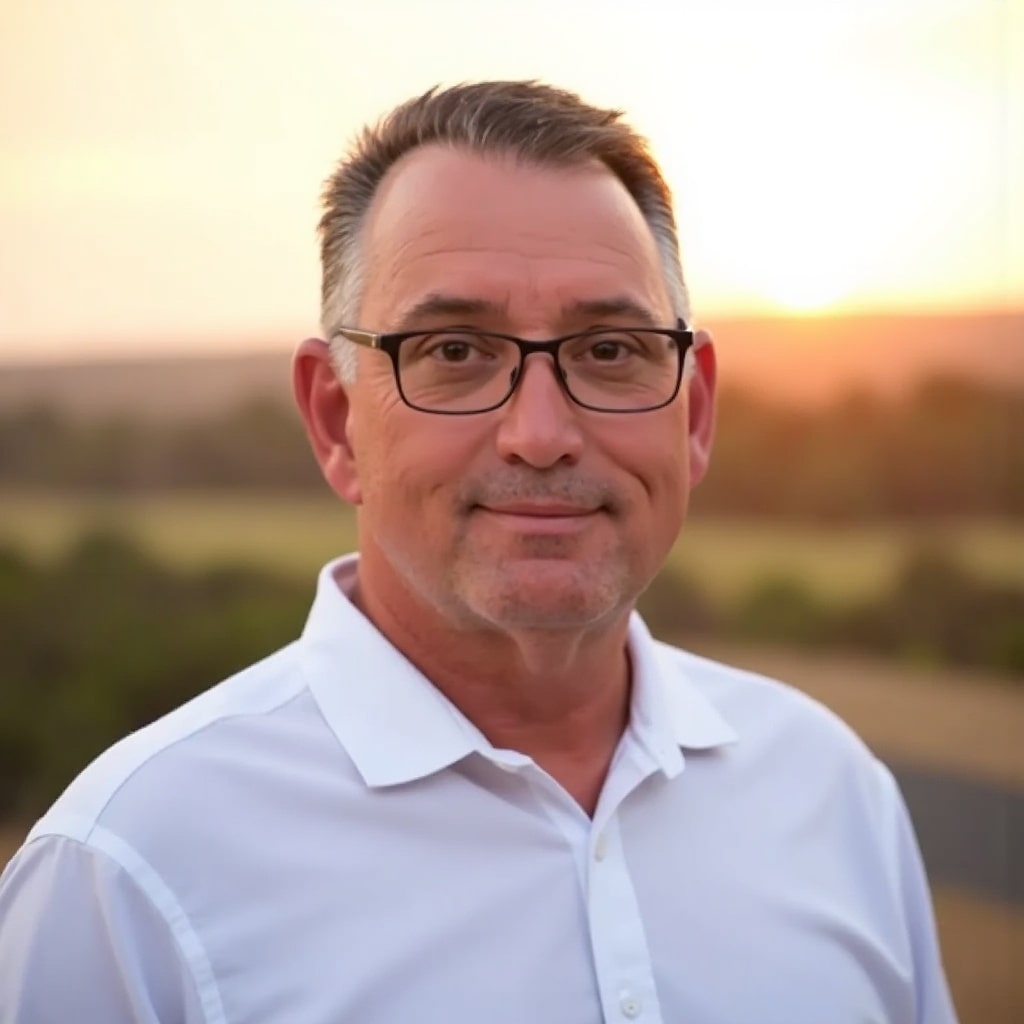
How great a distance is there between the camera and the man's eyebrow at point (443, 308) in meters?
1.21

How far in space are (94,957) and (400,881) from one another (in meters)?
0.28

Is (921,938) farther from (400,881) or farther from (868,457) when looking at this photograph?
(868,457)

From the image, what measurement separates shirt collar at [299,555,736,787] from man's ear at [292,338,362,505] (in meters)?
0.13

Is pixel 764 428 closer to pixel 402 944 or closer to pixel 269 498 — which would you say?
pixel 269 498

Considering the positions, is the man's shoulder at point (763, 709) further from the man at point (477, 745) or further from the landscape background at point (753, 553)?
the landscape background at point (753, 553)

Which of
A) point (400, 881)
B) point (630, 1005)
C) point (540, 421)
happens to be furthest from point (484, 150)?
point (630, 1005)

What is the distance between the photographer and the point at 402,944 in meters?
1.12

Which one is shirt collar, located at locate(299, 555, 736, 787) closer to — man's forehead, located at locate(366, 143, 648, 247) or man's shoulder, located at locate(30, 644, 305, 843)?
man's shoulder, located at locate(30, 644, 305, 843)

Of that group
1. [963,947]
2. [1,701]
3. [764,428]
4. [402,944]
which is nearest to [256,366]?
[1,701]

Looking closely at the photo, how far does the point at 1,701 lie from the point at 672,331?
1.83 metres

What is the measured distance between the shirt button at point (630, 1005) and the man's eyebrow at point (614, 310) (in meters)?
0.66

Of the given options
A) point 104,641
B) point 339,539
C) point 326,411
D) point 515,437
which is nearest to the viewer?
point 515,437

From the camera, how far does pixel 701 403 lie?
147 centimetres

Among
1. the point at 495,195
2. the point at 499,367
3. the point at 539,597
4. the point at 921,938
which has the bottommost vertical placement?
the point at 921,938
